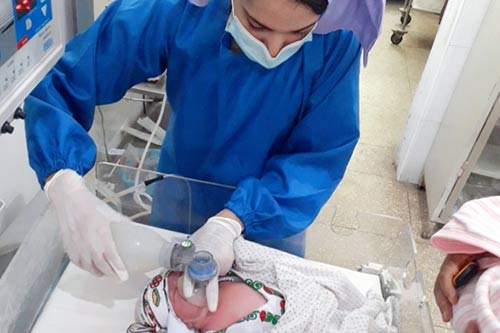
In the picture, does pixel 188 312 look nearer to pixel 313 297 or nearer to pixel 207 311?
pixel 207 311

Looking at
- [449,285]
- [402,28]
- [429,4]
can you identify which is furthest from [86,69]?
[429,4]

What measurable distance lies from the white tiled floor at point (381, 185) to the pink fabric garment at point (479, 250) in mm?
407

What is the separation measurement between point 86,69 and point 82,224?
0.96 ft

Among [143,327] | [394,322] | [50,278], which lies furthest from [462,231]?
[50,278]

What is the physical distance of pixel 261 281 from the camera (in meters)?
1.13

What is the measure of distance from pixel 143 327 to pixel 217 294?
0.16 meters

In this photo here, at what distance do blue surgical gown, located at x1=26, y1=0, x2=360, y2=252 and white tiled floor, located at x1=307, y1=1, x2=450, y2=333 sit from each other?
0.30 metres

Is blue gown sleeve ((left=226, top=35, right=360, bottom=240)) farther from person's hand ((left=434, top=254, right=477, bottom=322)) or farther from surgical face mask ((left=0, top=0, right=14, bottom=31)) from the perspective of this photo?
surgical face mask ((left=0, top=0, right=14, bottom=31))

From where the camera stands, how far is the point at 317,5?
84cm

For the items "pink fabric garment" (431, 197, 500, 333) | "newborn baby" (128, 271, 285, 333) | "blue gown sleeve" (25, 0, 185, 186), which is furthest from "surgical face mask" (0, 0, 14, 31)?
"pink fabric garment" (431, 197, 500, 333)

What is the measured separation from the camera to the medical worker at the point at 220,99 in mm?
984

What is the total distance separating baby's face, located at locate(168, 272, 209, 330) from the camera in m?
1.04

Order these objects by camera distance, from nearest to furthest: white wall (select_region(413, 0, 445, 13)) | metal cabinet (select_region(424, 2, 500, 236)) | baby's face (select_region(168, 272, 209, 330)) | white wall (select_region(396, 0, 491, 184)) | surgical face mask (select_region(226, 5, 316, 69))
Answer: surgical face mask (select_region(226, 5, 316, 69)) → baby's face (select_region(168, 272, 209, 330)) → metal cabinet (select_region(424, 2, 500, 236)) → white wall (select_region(396, 0, 491, 184)) → white wall (select_region(413, 0, 445, 13))

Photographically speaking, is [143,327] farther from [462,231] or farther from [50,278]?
[462,231]
